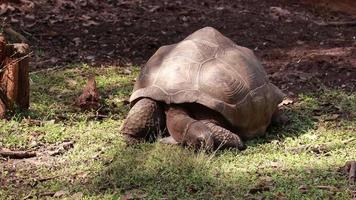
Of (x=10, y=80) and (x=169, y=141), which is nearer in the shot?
(x=169, y=141)

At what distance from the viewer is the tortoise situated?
4.93 metres

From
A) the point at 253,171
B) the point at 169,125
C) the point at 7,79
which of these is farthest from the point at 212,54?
the point at 7,79

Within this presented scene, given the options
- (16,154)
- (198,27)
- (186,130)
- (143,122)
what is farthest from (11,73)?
(198,27)

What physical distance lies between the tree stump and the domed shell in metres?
1.15

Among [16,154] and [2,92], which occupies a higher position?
[2,92]

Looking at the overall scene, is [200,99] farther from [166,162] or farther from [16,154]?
[16,154]

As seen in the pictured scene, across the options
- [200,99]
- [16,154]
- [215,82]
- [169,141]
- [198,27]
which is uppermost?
[215,82]

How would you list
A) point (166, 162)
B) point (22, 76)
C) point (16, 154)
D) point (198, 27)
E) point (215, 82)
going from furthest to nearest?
1. point (198, 27)
2. point (22, 76)
3. point (215, 82)
4. point (16, 154)
5. point (166, 162)

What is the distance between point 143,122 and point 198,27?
4799 mm

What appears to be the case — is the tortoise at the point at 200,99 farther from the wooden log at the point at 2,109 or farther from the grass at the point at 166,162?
the wooden log at the point at 2,109

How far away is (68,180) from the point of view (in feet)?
14.6

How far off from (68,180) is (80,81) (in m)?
2.72

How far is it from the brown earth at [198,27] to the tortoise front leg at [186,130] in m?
2.17

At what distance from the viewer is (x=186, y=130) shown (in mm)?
4902
